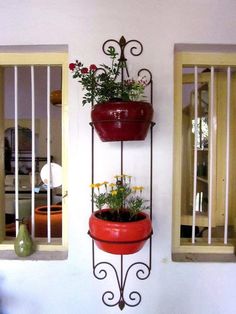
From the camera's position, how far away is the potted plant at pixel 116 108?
2.92 ft

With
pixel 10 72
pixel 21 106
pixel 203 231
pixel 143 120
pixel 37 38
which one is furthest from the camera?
pixel 21 106

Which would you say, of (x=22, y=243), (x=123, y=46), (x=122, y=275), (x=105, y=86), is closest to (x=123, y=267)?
(x=122, y=275)

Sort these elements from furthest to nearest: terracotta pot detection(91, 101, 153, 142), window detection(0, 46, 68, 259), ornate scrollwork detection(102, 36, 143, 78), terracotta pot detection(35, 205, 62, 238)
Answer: terracotta pot detection(35, 205, 62, 238)
window detection(0, 46, 68, 259)
ornate scrollwork detection(102, 36, 143, 78)
terracotta pot detection(91, 101, 153, 142)

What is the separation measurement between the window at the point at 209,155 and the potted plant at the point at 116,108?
1.11ft

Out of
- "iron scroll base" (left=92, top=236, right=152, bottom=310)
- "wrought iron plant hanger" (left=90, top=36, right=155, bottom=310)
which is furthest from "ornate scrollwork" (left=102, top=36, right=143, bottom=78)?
"iron scroll base" (left=92, top=236, right=152, bottom=310)

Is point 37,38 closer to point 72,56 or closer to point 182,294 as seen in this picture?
point 72,56

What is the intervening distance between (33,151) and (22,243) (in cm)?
43

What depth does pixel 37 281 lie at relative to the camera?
3.87 feet

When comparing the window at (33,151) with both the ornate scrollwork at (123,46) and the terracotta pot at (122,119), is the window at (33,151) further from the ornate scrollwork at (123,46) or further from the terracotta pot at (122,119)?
the terracotta pot at (122,119)

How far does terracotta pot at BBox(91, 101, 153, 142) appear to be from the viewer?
887mm

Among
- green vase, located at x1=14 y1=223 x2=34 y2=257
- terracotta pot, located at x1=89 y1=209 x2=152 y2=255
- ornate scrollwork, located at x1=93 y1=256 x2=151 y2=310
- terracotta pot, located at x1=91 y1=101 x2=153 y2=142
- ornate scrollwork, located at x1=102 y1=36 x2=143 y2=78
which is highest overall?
ornate scrollwork, located at x1=102 y1=36 x2=143 y2=78

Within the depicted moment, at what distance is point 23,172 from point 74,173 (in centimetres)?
226

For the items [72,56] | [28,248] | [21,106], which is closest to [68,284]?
[28,248]

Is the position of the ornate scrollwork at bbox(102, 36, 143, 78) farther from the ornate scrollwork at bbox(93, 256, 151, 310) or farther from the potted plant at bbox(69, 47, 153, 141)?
the ornate scrollwork at bbox(93, 256, 151, 310)
